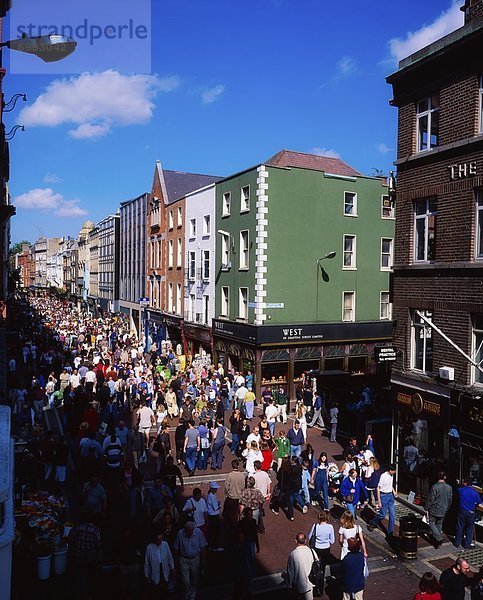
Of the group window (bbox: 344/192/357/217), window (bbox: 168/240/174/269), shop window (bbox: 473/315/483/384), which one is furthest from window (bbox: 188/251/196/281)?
shop window (bbox: 473/315/483/384)

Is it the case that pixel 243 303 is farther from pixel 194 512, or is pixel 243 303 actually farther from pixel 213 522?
pixel 194 512

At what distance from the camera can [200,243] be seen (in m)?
37.1

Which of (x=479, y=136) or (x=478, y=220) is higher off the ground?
(x=479, y=136)

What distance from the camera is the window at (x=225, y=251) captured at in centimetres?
3303

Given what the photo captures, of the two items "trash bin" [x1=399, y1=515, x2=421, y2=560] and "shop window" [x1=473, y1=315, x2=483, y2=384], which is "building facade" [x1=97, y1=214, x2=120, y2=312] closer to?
"shop window" [x1=473, y1=315, x2=483, y2=384]

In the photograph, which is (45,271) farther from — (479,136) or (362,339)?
(479,136)

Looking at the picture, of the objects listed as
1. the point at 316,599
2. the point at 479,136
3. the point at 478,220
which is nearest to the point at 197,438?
the point at 316,599

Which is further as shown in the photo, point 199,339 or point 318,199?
point 199,339

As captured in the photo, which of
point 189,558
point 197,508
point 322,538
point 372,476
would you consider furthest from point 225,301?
point 189,558

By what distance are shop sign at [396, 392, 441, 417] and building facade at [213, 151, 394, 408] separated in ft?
38.0

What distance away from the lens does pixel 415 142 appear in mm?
16062

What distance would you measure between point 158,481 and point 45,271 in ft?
514

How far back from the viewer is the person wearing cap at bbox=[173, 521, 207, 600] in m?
9.36

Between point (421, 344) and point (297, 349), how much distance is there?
13.3 meters
